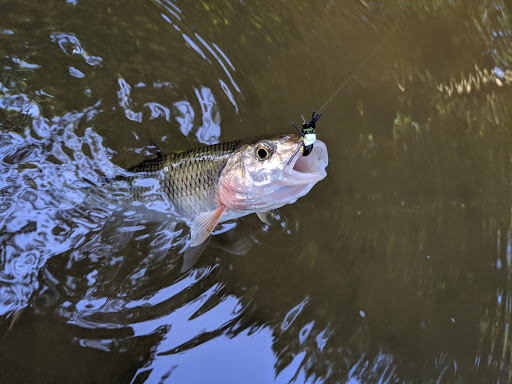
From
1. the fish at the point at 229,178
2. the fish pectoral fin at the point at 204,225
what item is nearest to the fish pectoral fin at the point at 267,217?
the fish at the point at 229,178

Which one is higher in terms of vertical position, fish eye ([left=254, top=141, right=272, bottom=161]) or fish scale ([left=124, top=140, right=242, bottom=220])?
fish eye ([left=254, top=141, right=272, bottom=161])

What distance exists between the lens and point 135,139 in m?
3.20

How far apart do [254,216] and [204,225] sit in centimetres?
55

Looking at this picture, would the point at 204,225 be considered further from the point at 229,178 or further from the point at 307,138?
the point at 307,138

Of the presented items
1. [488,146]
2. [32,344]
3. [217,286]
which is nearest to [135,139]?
[217,286]

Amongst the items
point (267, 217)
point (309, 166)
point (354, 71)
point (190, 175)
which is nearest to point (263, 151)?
point (309, 166)

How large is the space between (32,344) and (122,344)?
0.49 meters

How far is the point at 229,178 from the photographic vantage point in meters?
2.62

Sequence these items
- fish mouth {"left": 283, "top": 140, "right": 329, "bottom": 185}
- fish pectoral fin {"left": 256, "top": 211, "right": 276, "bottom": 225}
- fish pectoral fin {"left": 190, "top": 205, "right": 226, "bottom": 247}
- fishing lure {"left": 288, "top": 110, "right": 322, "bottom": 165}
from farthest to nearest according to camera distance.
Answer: fish pectoral fin {"left": 256, "top": 211, "right": 276, "bottom": 225}
fish pectoral fin {"left": 190, "top": 205, "right": 226, "bottom": 247}
fish mouth {"left": 283, "top": 140, "right": 329, "bottom": 185}
fishing lure {"left": 288, "top": 110, "right": 322, "bottom": 165}

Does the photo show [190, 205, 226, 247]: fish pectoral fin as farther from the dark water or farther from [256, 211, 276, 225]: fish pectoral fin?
[256, 211, 276, 225]: fish pectoral fin

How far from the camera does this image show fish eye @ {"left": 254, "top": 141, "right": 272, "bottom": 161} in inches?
98.0

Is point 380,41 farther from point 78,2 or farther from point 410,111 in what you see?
point 78,2

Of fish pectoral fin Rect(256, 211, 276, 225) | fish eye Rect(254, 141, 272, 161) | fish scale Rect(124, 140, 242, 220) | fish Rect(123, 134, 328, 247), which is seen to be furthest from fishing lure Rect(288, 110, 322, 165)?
fish pectoral fin Rect(256, 211, 276, 225)

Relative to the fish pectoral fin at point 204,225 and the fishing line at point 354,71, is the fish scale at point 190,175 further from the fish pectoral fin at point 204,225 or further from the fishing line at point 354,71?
the fishing line at point 354,71
